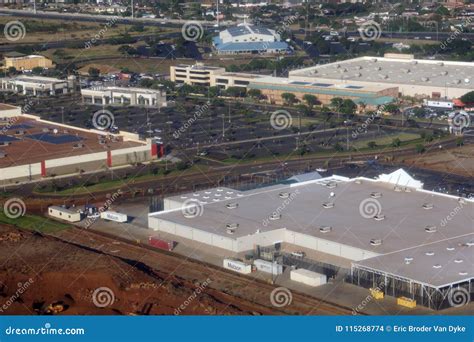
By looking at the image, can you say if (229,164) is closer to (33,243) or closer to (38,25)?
(33,243)

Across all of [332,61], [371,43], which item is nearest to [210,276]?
[332,61]

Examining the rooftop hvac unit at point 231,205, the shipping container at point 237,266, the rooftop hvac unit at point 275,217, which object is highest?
the rooftop hvac unit at point 275,217

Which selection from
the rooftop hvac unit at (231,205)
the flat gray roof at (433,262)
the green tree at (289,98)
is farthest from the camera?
the green tree at (289,98)

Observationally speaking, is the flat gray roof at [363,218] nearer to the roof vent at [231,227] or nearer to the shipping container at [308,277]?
the roof vent at [231,227]

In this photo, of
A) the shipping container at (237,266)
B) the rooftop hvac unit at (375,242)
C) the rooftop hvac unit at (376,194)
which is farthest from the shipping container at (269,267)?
the rooftop hvac unit at (376,194)

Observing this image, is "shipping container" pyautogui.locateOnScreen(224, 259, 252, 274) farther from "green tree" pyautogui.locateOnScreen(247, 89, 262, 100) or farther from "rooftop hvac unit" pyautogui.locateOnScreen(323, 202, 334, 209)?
"green tree" pyautogui.locateOnScreen(247, 89, 262, 100)

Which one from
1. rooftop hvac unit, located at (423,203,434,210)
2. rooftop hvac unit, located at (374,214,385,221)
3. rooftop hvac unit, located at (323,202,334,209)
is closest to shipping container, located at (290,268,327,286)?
rooftop hvac unit, located at (374,214,385,221)
